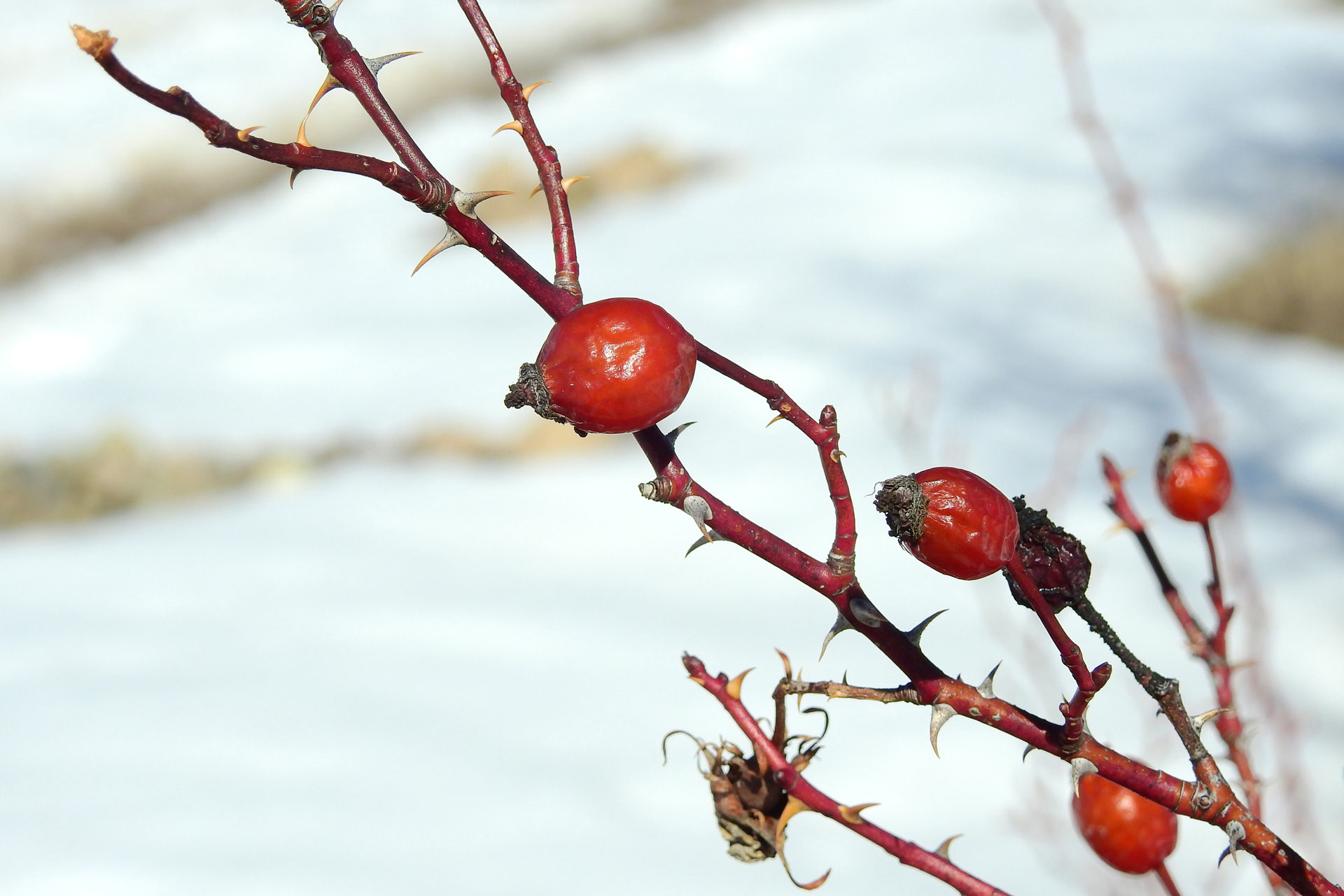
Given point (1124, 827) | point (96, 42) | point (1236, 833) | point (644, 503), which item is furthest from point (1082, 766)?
point (644, 503)

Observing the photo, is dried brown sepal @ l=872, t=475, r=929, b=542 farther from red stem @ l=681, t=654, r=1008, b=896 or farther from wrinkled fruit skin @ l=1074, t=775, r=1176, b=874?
wrinkled fruit skin @ l=1074, t=775, r=1176, b=874

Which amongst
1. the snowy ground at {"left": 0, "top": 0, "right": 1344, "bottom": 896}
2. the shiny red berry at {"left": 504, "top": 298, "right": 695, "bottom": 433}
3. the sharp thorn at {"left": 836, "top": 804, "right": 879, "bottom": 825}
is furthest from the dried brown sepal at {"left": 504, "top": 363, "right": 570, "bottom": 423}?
the snowy ground at {"left": 0, "top": 0, "right": 1344, "bottom": 896}

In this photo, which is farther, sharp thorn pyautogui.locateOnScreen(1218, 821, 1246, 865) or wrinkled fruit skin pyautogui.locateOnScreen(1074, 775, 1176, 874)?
wrinkled fruit skin pyautogui.locateOnScreen(1074, 775, 1176, 874)

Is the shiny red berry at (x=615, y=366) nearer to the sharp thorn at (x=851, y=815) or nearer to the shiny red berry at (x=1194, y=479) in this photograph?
the sharp thorn at (x=851, y=815)

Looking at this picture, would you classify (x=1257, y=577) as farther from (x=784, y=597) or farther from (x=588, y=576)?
(x=588, y=576)

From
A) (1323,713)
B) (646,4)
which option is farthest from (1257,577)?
(646,4)

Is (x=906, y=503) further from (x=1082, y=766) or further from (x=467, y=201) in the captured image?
(x=467, y=201)
